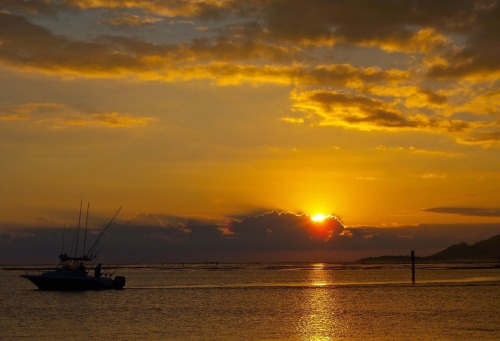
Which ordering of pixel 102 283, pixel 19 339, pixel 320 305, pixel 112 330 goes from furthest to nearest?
1. pixel 102 283
2. pixel 320 305
3. pixel 112 330
4. pixel 19 339

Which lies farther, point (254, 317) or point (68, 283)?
point (68, 283)

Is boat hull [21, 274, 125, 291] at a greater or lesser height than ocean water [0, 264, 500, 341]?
greater

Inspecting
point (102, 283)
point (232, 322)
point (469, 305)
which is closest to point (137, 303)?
point (102, 283)

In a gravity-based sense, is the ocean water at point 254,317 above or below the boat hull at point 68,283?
below

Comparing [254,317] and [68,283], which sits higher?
[68,283]

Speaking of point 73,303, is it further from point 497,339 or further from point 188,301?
point 497,339

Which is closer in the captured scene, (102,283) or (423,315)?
(423,315)

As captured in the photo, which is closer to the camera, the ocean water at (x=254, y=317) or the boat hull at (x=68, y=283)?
the ocean water at (x=254, y=317)

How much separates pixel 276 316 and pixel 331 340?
56.3 feet

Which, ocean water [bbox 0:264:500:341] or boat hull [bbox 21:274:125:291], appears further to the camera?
boat hull [bbox 21:274:125:291]

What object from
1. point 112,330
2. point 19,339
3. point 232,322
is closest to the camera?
point 19,339

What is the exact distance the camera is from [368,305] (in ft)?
236

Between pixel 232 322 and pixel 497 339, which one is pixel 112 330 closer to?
pixel 232 322

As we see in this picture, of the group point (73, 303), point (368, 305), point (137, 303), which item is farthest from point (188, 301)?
point (368, 305)
